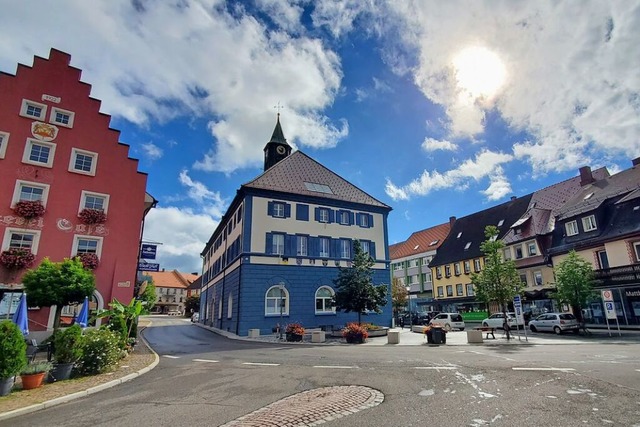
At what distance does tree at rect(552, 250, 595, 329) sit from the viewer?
25906 millimetres

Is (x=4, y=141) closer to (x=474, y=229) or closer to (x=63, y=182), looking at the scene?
(x=63, y=182)

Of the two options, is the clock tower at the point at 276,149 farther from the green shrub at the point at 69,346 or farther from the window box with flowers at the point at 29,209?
the green shrub at the point at 69,346

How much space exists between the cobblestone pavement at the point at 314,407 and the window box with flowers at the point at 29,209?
20177mm

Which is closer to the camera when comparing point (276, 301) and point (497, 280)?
point (497, 280)

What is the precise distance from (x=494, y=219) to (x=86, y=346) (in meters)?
48.2

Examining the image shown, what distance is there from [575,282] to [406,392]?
2431cm

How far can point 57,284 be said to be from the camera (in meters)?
16.0

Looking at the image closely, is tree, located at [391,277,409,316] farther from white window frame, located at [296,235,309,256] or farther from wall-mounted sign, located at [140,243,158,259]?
wall-mounted sign, located at [140,243,158,259]

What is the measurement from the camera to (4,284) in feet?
62.0

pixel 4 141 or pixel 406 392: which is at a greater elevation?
pixel 4 141

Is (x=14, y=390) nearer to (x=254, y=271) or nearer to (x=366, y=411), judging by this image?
(x=366, y=411)

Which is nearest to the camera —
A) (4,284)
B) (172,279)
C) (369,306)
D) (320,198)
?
(4,284)

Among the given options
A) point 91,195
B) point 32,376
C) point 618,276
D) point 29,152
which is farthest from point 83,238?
point 618,276

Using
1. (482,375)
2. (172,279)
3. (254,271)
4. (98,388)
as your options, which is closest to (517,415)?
(482,375)
